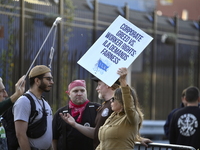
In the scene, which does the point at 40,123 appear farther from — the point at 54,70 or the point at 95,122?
the point at 54,70

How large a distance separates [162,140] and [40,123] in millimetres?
7962

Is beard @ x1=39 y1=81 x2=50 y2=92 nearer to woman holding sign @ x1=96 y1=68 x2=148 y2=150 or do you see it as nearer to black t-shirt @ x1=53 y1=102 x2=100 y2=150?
black t-shirt @ x1=53 y1=102 x2=100 y2=150

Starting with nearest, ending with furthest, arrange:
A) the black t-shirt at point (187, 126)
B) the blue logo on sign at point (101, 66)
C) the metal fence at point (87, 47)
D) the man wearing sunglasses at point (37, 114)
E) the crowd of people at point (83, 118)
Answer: the crowd of people at point (83, 118) < the blue logo on sign at point (101, 66) < the man wearing sunglasses at point (37, 114) < the black t-shirt at point (187, 126) < the metal fence at point (87, 47)

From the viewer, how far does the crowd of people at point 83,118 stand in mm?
6645

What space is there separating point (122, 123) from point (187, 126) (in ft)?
8.60

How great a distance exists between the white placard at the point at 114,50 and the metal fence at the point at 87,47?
3561 mm

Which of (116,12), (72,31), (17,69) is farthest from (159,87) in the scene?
(17,69)

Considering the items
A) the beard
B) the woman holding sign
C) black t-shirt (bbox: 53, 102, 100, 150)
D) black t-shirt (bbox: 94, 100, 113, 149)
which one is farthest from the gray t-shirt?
the woman holding sign

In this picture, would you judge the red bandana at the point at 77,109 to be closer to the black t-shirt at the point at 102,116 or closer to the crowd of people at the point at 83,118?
the crowd of people at the point at 83,118

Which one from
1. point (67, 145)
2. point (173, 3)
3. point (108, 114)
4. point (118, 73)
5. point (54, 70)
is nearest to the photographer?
point (118, 73)

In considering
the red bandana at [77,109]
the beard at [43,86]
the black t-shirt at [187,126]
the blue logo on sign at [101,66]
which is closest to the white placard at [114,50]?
the blue logo on sign at [101,66]

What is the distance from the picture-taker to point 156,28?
1561cm

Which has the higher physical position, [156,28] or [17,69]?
[156,28]

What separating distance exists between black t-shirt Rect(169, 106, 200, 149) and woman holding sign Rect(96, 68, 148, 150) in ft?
8.04
